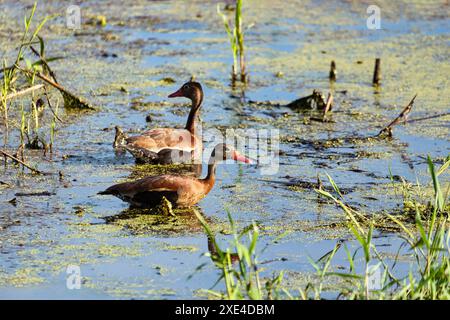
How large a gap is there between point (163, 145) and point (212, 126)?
4.81 ft

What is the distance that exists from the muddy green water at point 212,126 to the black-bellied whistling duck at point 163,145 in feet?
0.67

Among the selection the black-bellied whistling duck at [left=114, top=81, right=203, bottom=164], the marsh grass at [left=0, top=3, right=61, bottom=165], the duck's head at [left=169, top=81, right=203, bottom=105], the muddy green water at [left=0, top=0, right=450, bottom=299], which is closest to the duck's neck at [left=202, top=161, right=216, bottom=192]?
the muddy green water at [left=0, top=0, right=450, bottom=299]

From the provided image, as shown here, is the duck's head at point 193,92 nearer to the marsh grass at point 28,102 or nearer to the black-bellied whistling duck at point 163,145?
the black-bellied whistling duck at point 163,145

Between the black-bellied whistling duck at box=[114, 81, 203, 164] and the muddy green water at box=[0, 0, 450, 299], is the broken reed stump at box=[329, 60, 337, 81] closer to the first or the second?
the muddy green water at box=[0, 0, 450, 299]

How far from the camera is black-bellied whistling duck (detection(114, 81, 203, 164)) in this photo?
888cm

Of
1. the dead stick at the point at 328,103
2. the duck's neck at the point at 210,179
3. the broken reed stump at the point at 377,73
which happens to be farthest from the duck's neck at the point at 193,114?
the broken reed stump at the point at 377,73

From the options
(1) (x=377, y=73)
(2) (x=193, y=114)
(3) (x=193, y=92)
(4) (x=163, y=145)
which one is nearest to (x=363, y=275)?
(4) (x=163, y=145)

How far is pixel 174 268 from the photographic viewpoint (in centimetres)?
642

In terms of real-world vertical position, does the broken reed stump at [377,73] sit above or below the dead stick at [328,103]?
above

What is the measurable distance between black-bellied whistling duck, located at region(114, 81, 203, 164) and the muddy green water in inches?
8.0

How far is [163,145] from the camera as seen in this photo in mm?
8938

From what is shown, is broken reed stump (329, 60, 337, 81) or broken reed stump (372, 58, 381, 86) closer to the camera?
broken reed stump (372, 58, 381, 86)

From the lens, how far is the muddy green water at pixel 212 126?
6.58 metres
